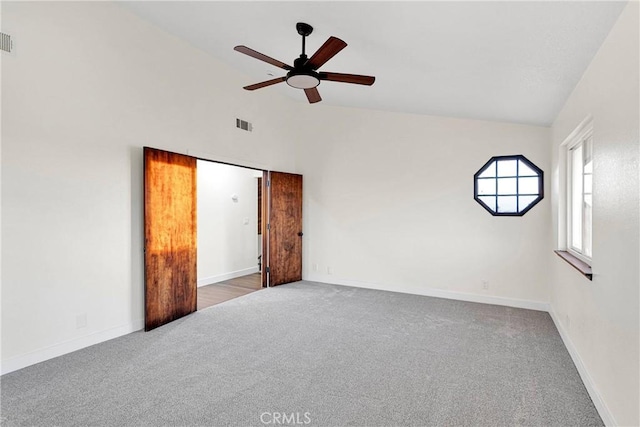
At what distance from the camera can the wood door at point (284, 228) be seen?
5875mm

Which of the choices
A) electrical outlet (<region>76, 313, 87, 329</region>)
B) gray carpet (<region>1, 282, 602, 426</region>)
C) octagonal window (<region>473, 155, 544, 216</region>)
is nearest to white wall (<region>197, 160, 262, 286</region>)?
gray carpet (<region>1, 282, 602, 426</region>)

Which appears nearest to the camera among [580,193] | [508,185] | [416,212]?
[580,193]

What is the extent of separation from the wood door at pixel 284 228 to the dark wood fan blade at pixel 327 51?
302 cm

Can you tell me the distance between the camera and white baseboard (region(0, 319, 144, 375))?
9.04 ft

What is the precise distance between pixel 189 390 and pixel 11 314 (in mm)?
1615

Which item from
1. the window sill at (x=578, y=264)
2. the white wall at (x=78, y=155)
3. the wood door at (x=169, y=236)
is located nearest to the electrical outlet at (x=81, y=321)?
the white wall at (x=78, y=155)

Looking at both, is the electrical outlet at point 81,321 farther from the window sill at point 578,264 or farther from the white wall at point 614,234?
the window sill at point 578,264

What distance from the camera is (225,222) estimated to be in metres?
6.45

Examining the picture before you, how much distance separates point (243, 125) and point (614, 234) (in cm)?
462

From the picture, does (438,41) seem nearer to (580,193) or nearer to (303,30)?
(303,30)

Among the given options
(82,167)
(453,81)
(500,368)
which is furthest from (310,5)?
(500,368)

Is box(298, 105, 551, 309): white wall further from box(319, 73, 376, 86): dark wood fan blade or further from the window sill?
box(319, 73, 376, 86): dark wood fan blade

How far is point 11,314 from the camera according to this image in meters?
2.74

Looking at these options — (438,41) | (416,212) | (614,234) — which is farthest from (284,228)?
(614,234)
